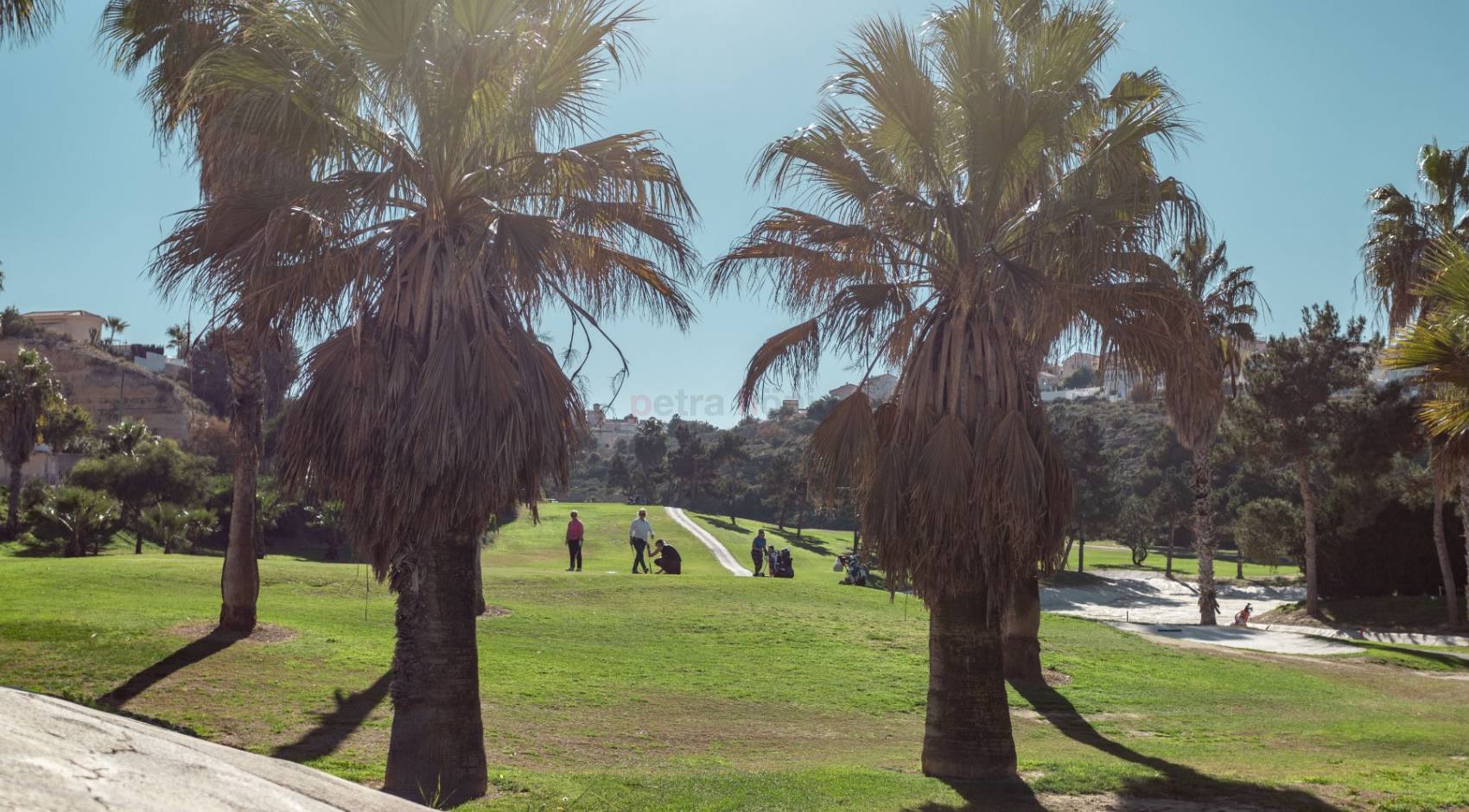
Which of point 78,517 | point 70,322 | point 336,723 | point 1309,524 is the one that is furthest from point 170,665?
point 70,322

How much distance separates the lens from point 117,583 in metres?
19.1

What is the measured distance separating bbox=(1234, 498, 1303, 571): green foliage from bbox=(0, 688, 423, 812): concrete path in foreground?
4485 cm

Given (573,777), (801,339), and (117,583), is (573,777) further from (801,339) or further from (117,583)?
(117,583)

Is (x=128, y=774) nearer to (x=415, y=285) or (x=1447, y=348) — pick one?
(x=415, y=285)

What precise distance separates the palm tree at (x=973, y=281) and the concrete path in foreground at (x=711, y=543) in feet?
61.6

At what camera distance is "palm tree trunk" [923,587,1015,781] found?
10680 millimetres

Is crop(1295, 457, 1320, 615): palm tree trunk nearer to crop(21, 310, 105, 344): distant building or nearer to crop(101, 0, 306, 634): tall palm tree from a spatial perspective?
crop(101, 0, 306, 634): tall palm tree

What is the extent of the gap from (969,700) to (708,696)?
5.37 m

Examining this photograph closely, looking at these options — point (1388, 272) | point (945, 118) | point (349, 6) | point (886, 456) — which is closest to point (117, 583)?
point (349, 6)

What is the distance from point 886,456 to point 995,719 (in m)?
2.86

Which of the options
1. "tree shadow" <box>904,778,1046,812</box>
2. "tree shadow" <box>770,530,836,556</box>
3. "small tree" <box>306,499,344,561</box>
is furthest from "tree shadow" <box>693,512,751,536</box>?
"tree shadow" <box>904,778,1046,812</box>

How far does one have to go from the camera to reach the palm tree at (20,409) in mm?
40594

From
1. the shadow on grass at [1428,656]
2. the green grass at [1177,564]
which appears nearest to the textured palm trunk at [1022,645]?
the shadow on grass at [1428,656]

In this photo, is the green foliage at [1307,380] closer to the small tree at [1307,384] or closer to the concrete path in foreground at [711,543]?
the small tree at [1307,384]
